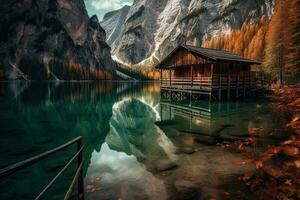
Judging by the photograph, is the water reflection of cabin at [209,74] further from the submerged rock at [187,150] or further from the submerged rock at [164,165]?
the submerged rock at [164,165]

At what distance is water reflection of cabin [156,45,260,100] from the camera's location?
30.2m

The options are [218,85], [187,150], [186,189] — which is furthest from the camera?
[218,85]

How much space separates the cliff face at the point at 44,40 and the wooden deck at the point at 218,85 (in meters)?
130

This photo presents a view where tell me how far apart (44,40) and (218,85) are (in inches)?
6372

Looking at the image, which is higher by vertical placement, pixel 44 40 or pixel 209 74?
pixel 44 40

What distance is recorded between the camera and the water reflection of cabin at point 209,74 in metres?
30.2

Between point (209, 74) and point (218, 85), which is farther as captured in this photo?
point (209, 74)

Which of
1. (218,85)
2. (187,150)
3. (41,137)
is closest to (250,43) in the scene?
(218,85)

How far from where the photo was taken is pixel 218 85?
30.2 metres

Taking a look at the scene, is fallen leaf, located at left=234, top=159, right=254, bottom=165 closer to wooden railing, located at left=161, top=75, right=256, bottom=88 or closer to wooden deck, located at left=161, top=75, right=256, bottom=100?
wooden deck, located at left=161, top=75, right=256, bottom=100

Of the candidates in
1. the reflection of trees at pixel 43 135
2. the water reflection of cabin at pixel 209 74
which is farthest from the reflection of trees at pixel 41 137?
the water reflection of cabin at pixel 209 74

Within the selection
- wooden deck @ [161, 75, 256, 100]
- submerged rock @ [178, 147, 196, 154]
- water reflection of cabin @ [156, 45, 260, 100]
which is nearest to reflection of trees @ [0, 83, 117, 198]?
submerged rock @ [178, 147, 196, 154]

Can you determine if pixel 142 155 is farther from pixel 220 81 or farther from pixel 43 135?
pixel 220 81

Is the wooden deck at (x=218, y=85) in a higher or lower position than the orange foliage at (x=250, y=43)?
lower
